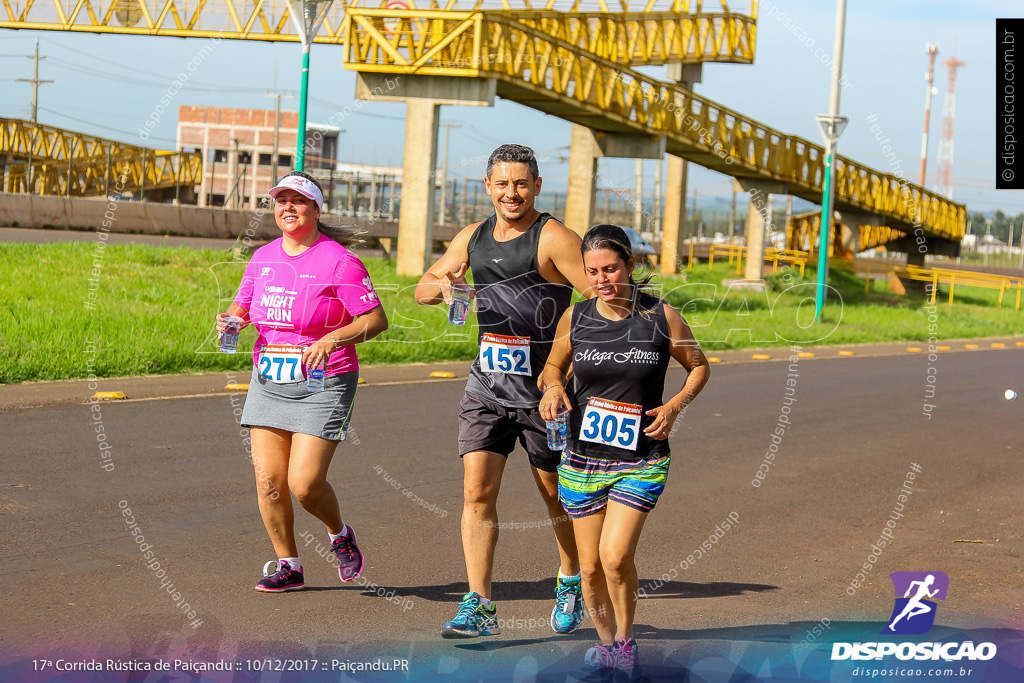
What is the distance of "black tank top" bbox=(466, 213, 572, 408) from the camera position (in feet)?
17.7

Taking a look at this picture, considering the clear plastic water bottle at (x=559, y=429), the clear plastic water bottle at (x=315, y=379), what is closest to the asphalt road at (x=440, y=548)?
the clear plastic water bottle at (x=559, y=429)

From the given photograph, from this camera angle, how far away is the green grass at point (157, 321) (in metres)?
13.2

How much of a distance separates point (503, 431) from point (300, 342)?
1.06 metres

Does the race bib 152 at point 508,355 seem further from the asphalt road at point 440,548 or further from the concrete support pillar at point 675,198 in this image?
the concrete support pillar at point 675,198

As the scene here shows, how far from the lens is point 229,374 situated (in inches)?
542

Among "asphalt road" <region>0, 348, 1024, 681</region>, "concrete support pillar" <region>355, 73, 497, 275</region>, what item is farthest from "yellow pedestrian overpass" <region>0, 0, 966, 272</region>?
"asphalt road" <region>0, 348, 1024, 681</region>

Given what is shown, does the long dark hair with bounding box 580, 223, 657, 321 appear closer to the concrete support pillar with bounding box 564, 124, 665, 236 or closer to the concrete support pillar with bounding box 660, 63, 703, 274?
the concrete support pillar with bounding box 564, 124, 665, 236

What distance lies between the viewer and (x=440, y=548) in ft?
22.7

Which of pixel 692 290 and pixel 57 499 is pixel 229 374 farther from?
pixel 692 290

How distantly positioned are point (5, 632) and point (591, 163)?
25.2 m

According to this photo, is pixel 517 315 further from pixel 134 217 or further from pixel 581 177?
pixel 134 217

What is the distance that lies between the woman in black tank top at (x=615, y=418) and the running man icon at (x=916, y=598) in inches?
62.9

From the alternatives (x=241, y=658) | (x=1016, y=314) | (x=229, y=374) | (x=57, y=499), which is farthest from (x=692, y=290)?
(x=241, y=658)

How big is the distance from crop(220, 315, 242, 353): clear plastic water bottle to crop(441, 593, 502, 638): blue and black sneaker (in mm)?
1635
